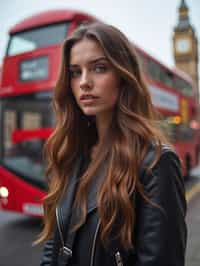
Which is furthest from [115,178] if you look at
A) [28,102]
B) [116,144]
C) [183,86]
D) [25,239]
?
[183,86]

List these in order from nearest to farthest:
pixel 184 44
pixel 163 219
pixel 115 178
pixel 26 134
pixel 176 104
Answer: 1. pixel 163 219
2. pixel 115 178
3. pixel 26 134
4. pixel 176 104
5. pixel 184 44

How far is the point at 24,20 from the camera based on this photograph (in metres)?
6.84

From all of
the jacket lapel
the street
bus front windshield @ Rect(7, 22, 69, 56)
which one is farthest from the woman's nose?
bus front windshield @ Rect(7, 22, 69, 56)

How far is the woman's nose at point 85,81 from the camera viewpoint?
1.29 metres

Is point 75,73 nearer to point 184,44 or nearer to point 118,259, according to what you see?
point 118,259

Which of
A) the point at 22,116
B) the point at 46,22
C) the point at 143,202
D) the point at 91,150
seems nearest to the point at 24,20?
the point at 46,22

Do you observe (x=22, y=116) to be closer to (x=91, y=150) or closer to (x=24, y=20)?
(x=24, y=20)

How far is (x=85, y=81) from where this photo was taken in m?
1.29

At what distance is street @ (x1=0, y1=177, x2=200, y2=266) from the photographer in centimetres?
439

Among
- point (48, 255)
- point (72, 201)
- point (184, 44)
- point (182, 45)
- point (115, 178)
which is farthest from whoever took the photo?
point (184, 44)

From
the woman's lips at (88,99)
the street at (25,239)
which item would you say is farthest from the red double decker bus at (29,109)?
the woman's lips at (88,99)

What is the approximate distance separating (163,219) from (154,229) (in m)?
0.04

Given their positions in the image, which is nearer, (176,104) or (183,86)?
(176,104)

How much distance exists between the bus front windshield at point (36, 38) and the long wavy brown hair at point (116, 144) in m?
4.70
